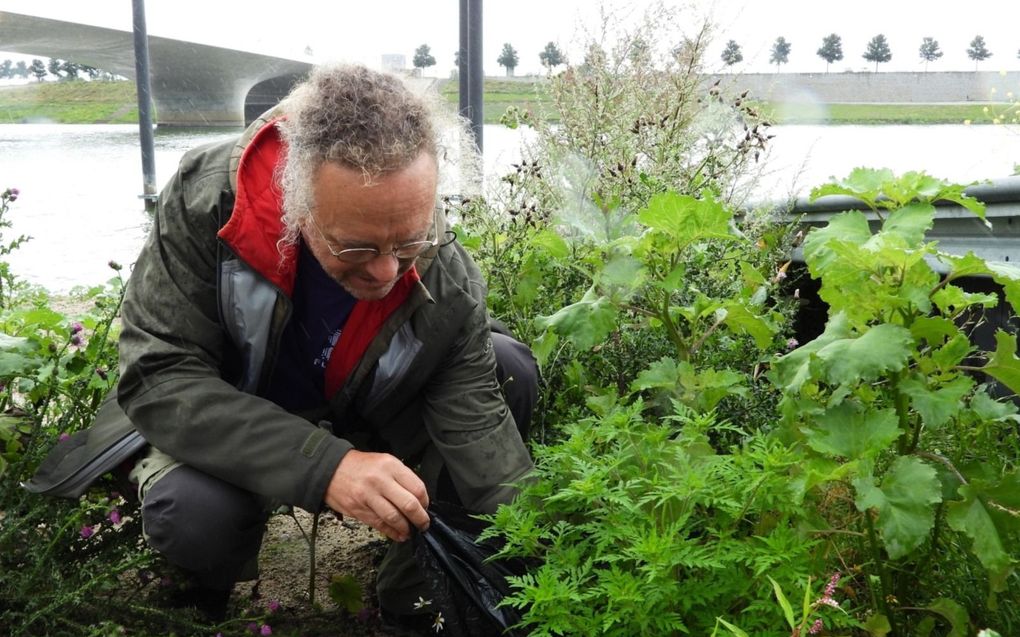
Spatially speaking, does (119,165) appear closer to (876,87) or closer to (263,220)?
(876,87)

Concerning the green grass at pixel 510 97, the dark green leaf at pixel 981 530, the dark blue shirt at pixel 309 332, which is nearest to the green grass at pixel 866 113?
the green grass at pixel 510 97

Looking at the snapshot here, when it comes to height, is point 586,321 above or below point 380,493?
above

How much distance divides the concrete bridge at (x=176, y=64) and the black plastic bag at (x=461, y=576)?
2.61 metres

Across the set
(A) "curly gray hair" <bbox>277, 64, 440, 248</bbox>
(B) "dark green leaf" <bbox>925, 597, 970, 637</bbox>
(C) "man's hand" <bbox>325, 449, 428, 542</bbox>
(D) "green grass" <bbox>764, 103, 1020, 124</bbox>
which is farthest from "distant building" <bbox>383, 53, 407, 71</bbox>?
(D) "green grass" <bbox>764, 103, 1020, 124</bbox>

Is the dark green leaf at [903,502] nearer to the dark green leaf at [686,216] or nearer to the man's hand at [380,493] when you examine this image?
the dark green leaf at [686,216]

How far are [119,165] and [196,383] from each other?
6355 mm

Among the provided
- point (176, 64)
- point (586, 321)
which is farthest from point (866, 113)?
point (176, 64)

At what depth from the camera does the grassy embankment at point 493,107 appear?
4586 millimetres

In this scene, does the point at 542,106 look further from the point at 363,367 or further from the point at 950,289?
the point at 950,289

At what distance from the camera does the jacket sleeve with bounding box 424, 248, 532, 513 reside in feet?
8.45

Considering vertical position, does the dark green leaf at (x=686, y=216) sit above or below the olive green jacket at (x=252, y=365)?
above

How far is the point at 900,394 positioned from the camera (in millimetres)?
2014

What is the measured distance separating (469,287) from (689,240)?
0.57m

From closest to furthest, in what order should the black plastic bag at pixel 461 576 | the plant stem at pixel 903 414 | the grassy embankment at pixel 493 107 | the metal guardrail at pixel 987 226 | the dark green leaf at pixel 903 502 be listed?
the dark green leaf at pixel 903 502, the plant stem at pixel 903 414, the black plastic bag at pixel 461 576, the metal guardrail at pixel 987 226, the grassy embankment at pixel 493 107
